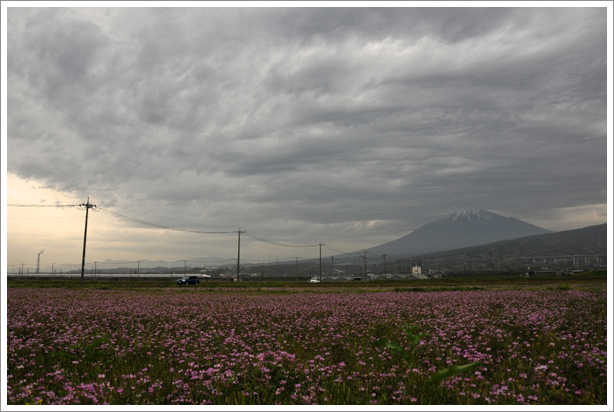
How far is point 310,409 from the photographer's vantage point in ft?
15.3

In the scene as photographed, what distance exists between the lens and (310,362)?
715 centimetres

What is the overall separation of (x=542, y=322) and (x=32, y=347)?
42.4ft

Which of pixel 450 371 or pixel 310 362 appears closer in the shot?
pixel 450 371

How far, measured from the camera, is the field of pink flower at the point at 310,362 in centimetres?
555

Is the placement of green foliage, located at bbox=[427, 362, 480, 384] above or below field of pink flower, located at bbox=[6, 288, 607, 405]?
above

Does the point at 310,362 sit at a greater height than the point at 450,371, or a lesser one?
lesser

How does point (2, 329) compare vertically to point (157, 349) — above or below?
above

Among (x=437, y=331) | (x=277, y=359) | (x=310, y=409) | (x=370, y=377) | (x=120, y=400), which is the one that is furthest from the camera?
(x=437, y=331)

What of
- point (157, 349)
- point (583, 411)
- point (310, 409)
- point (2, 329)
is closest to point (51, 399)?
point (2, 329)

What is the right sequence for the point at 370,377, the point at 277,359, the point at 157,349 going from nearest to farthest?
the point at 370,377 → the point at 277,359 → the point at 157,349

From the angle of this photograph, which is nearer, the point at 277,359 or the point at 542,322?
the point at 277,359

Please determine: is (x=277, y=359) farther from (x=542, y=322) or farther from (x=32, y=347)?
(x=542, y=322)

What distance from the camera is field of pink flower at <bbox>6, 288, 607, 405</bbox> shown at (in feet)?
18.2

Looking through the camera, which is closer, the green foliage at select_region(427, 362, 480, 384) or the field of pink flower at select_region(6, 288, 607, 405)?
the green foliage at select_region(427, 362, 480, 384)
